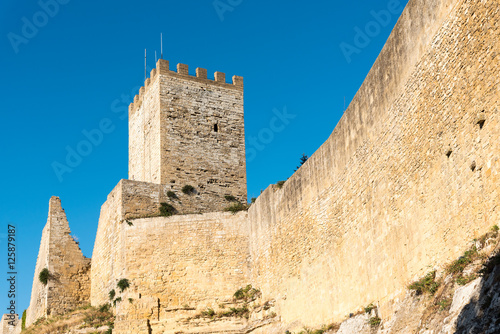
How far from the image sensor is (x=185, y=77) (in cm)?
2433

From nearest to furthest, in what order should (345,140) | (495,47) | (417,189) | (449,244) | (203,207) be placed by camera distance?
(495,47), (449,244), (417,189), (345,140), (203,207)

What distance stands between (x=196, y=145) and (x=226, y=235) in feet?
15.5

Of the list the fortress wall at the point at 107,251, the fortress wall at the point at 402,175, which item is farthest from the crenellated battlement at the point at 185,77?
the fortress wall at the point at 402,175

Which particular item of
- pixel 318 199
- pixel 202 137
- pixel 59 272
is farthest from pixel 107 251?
pixel 318 199

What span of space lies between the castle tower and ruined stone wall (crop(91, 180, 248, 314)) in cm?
287

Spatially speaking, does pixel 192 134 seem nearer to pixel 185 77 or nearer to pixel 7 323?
pixel 185 77

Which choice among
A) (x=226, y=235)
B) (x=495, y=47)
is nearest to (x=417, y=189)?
(x=495, y=47)

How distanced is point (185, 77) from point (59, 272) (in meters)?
7.30

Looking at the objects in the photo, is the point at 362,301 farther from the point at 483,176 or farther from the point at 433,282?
the point at 483,176

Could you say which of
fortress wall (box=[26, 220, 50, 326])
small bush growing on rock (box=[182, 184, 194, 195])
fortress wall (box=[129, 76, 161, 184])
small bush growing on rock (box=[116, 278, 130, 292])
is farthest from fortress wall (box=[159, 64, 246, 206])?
fortress wall (box=[26, 220, 50, 326])

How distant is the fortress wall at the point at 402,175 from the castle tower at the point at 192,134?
684 centimetres

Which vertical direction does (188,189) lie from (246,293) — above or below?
above

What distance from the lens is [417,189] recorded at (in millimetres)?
10703

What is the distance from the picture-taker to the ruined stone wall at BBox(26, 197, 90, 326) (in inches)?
888
